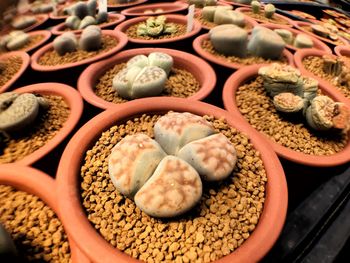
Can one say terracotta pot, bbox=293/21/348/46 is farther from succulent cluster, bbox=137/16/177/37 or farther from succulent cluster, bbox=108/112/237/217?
succulent cluster, bbox=108/112/237/217

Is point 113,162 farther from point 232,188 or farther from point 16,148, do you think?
point 16,148

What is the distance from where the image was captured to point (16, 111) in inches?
39.6

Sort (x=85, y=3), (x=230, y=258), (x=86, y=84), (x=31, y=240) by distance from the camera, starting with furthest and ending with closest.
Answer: (x=85, y=3) → (x=86, y=84) → (x=31, y=240) → (x=230, y=258)

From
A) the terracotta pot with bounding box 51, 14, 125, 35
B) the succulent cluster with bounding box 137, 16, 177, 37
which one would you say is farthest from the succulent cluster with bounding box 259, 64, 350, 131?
the terracotta pot with bounding box 51, 14, 125, 35

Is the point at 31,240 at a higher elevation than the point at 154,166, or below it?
below

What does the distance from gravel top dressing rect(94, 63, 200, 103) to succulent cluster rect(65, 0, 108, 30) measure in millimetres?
610

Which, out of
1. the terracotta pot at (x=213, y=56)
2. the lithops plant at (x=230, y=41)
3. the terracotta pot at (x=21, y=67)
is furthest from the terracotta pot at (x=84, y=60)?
the lithops plant at (x=230, y=41)

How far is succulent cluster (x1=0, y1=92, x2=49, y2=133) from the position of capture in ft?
3.26

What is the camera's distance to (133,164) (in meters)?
0.73

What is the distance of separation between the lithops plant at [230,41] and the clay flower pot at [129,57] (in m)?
0.18

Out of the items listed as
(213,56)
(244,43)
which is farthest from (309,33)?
(213,56)

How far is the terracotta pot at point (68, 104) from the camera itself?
2.97 ft

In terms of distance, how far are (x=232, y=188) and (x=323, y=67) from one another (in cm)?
106

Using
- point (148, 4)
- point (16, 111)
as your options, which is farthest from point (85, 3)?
point (16, 111)
